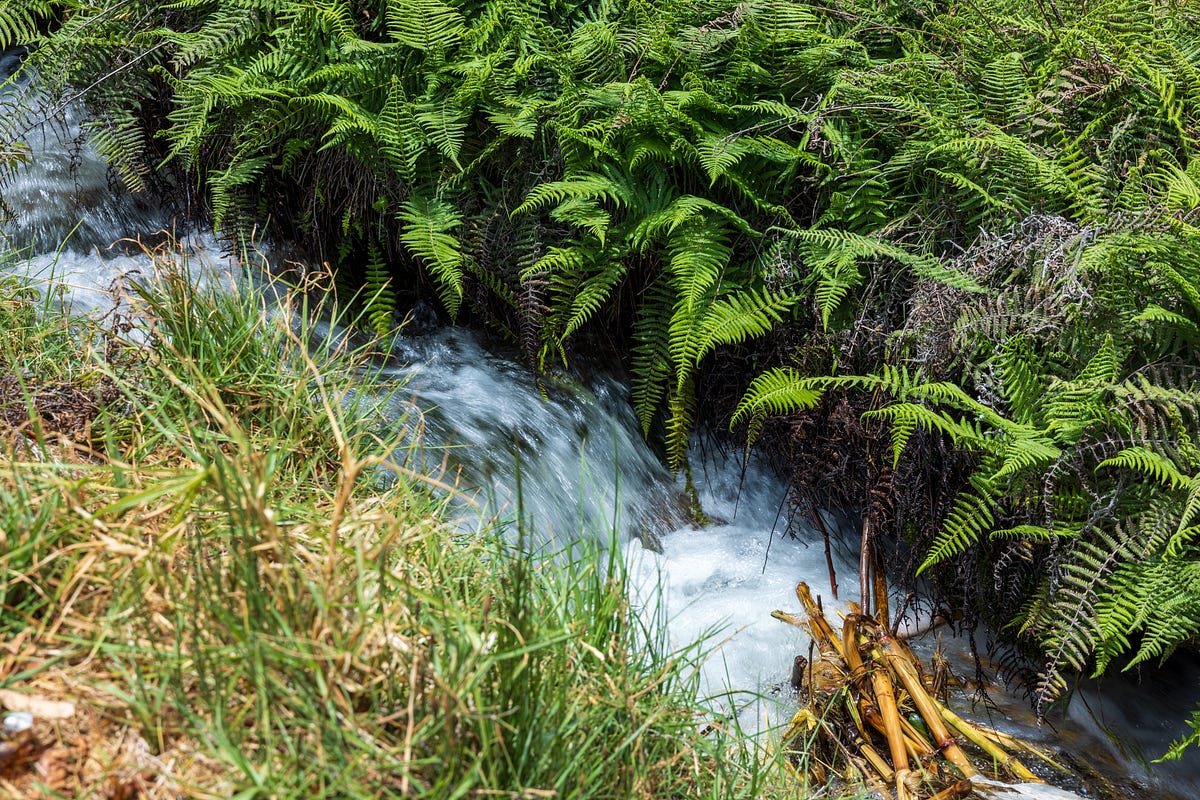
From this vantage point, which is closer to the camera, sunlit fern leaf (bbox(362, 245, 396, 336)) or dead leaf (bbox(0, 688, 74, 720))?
dead leaf (bbox(0, 688, 74, 720))

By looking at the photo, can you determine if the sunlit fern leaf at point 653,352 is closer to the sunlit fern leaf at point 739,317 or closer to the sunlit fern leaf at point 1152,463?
the sunlit fern leaf at point 739,317

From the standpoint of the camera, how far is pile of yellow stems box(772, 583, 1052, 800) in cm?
258

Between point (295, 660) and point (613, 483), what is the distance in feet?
8.15

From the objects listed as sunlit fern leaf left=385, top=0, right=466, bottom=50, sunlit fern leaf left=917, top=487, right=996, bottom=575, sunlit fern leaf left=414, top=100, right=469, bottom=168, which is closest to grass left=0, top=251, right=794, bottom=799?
sunlit fern leaf left=917, top=487, right=996, bottom=575

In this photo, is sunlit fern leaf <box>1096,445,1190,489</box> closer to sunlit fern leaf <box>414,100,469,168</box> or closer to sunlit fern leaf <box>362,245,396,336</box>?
sunlit fern leaf <box>414,100,469,168</box>

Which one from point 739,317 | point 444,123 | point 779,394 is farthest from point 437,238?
point 779,394

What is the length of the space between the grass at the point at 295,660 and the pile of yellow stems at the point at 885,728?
785mm

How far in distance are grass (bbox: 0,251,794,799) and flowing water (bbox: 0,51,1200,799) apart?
1225mm

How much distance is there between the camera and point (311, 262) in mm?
4199

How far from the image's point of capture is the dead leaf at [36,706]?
142 cm

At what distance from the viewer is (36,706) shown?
143cm

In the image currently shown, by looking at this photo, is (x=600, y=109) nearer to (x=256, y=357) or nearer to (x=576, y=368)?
(x=576, y=368)

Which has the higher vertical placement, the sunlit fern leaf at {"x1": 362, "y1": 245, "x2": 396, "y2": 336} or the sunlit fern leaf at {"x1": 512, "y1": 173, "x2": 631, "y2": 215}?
the sunlit fern leaf at {"x1": 512, "y1": 173, "x2": 631, "y2": 215}

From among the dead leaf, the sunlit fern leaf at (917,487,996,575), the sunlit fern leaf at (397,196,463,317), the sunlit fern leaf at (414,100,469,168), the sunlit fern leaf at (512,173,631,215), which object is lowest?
the sunlit fern leaf at (917,487,996,575)
